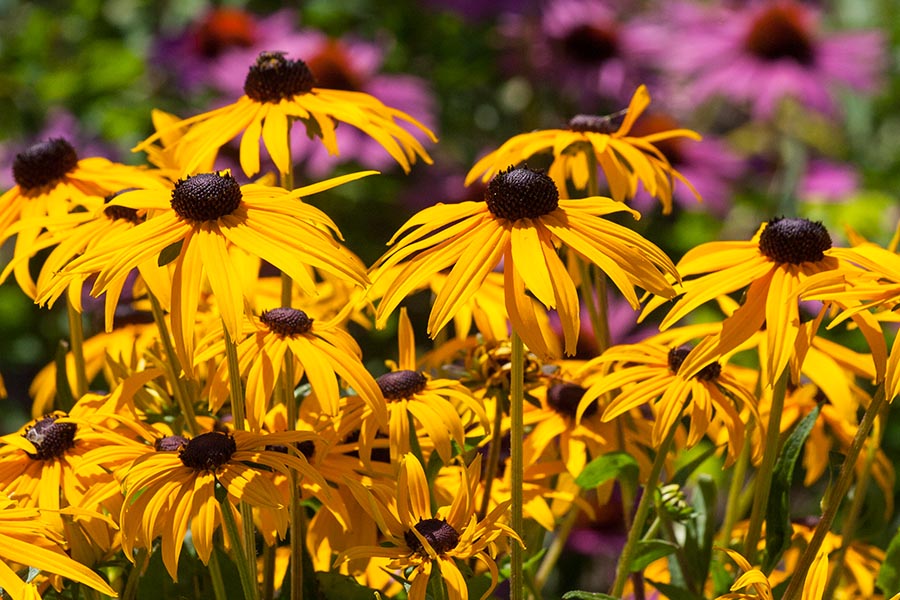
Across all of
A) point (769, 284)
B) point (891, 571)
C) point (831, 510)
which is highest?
point (769, 284)

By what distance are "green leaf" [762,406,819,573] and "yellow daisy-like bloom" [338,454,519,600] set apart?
185mm

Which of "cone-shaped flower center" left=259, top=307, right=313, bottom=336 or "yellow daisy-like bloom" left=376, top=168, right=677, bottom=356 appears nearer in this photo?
"yellow daisy-like bloom" left=376, top=168, right=677, bottom=356

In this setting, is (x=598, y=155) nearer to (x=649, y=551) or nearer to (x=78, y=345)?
(x=649, y=551)

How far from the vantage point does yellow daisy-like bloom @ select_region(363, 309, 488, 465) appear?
29.4 inches

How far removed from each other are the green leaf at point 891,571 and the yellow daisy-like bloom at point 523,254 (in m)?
0.30

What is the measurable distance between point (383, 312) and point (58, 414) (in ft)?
0.77

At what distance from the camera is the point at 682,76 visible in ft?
7.75

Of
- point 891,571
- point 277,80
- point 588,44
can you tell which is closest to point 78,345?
point 277,80

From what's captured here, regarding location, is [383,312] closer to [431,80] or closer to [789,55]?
[789,55]

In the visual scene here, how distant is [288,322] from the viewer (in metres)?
0.74

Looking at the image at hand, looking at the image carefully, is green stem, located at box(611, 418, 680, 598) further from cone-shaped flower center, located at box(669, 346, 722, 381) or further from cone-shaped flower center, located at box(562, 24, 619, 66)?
cone-shaped flower center, located at box(562, 24, 619, 66)

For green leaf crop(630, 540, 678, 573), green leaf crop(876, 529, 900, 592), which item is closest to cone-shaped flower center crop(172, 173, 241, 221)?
green leaf crop(630, 540, 678, 573)

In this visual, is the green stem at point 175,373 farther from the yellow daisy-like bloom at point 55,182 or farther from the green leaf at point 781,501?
the green leaf at point 781,501

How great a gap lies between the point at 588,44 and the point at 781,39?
0.33 meters
